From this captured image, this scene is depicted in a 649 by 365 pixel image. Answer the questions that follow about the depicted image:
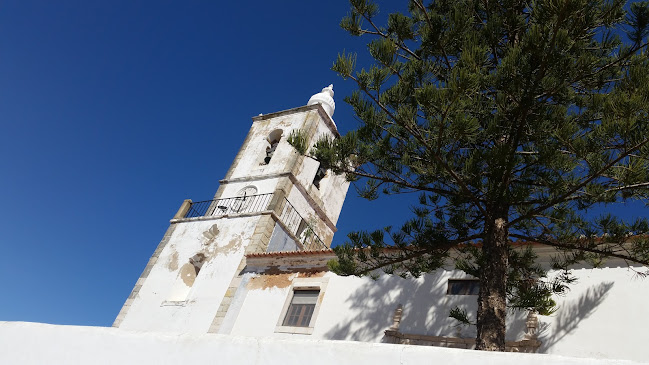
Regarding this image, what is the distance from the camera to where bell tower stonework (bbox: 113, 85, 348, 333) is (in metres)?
13.6

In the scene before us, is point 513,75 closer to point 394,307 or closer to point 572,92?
point 572,92

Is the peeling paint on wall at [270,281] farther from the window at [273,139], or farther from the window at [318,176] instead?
the window at [273,139]

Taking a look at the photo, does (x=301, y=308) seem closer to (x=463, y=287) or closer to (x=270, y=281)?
(x=270, y=281)

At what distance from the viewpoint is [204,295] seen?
535 inches

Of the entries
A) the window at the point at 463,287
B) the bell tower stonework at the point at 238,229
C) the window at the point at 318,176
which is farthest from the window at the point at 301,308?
the window at the point at 318,176

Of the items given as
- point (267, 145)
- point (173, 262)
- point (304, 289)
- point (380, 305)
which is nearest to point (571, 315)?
point (380, 305)

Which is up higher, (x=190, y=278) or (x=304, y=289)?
(x=190, y=278)

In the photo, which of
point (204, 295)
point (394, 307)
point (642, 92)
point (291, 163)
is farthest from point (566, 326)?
point (291, 163)

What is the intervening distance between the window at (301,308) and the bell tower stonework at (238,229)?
1.75 meters

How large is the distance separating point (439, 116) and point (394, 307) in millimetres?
A: 5350

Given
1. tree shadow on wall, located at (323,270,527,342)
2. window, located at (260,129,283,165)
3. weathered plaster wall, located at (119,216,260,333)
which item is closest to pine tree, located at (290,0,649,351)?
tree shadow on wall, located at (323,270,527,342)

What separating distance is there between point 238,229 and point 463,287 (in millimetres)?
7412

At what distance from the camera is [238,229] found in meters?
14.9

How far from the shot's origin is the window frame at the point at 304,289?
438 inches
